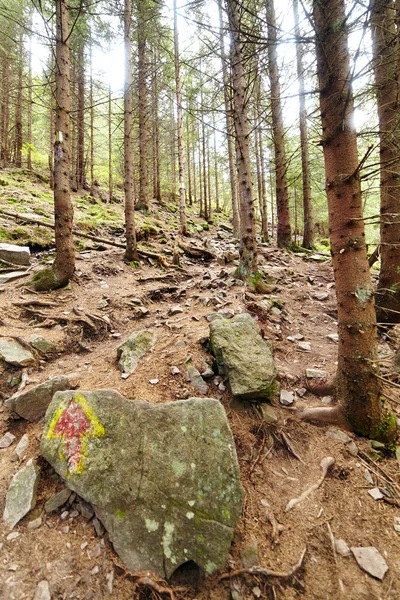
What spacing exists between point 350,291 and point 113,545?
3.19m

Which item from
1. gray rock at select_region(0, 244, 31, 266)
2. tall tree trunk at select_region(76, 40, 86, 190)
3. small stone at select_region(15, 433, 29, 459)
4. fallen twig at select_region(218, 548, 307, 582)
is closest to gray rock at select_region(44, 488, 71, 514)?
small stone at select_region(15, 433, 29, 459)

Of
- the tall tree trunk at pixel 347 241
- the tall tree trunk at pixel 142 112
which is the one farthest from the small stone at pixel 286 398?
the tall tree trunk at pixel 142 112

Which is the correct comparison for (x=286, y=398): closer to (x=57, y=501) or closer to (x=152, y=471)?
(x=152, y=471)

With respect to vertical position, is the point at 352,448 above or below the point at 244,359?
below

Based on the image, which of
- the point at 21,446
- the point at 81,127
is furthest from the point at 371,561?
the point at 81,127

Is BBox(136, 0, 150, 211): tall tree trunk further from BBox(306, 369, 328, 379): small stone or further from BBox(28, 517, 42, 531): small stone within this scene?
BBox(28, 517, 42, 531): small stone

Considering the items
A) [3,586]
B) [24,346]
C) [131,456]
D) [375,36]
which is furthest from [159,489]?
[375,36]

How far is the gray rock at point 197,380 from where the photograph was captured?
346 centimetres

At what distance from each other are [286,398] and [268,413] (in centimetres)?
39

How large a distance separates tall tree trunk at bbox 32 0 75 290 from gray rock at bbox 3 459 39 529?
4550mm

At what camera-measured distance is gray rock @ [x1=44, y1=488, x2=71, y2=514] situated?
2.30 metres

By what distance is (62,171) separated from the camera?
6223 millimetres

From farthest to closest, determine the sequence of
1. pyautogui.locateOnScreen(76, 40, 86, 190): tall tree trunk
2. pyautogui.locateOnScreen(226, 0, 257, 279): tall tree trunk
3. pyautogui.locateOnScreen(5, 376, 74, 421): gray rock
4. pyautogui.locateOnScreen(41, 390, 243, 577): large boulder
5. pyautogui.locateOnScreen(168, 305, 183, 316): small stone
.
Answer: pyautogui.locateOnScreen(76, 40, 86, 190): tall tree trunk, pyautogui.locateOnScreen(226, 0, 257, 279): tall tree trunk, pyautogui.locateOnScreen(168, 305, 183, 316): small stone, pyautogui.locateOnScreen(5, 376, 74, 421): gray rock, pyautogui.locateOnScreen(41, 390, 243, 577): large boulder

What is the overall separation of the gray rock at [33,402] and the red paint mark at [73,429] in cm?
76
